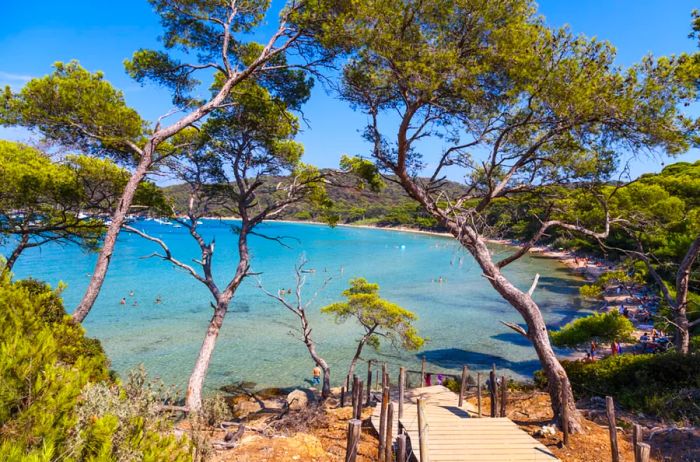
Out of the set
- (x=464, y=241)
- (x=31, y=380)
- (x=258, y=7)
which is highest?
(x=258, y=7)

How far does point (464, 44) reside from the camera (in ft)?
25.2

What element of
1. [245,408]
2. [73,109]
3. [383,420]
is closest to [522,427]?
[383,420]

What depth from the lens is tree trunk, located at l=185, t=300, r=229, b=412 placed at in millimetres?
9070

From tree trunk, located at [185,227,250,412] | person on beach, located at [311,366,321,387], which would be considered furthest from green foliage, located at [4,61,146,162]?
person on beach, located at [311,366,321,387]

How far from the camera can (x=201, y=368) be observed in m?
9.59

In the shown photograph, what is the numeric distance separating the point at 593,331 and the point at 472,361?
557cm

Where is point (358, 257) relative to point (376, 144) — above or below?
below

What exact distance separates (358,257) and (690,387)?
5511cm

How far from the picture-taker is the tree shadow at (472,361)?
18562mm

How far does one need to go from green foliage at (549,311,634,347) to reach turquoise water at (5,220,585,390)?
112 inches

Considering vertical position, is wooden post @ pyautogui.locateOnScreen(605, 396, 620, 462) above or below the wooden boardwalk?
above

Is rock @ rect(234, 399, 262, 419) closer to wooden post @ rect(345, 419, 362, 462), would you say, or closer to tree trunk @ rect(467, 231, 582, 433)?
wooden post @ rect(345, 419, 362, 462)

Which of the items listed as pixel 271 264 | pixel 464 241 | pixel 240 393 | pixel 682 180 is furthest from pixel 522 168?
pixel 271 264

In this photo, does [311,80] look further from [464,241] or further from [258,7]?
[464,241]
